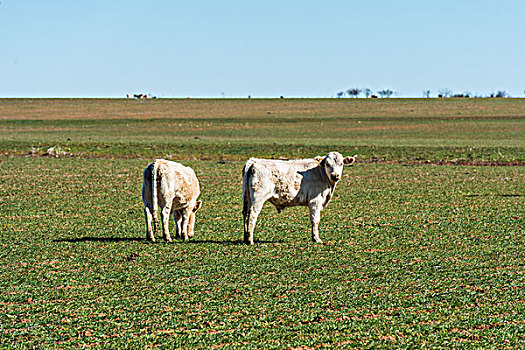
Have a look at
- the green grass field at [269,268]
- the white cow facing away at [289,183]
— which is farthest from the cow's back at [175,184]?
the white cow facing away at [289,183]

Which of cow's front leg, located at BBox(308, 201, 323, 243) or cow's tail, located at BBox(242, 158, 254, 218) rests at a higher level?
cow's tail, located at BBox(242, 158, 254, 218)

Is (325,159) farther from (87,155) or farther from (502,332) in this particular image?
(87,155)

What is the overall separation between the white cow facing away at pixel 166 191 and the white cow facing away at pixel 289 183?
1567mm

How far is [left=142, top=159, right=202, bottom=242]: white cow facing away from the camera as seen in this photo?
16266mm

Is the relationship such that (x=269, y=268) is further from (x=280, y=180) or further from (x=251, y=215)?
(x=280, y=180)

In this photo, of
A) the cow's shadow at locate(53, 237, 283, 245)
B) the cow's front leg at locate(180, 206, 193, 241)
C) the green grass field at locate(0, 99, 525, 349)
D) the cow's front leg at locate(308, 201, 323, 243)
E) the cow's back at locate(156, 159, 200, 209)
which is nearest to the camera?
the green grass field at locate(0, 99, 525, 349)

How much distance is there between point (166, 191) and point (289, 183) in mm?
3132

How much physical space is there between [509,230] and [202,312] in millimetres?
11443

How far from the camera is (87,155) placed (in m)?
56.7

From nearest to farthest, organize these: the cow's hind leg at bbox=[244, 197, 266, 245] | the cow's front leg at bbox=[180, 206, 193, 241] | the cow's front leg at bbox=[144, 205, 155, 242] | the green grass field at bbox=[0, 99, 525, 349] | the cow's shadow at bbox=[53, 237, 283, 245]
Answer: the green grass field at bbox=[0, 99, 525, 349] < the cow's hind leg at bbox=[244, 197, 266, 245] < the cow's front leg at bbox=[144, 205, 155, 242] < the cow's shadow at bbox=[53, 237, 283, 245] < the cow's front leg at bbox=[180, 206, 193, 241]

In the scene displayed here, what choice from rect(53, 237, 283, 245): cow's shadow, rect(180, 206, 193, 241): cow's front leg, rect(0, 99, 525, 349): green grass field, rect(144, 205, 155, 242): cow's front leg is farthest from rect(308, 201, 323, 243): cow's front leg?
rect(144, 205, 155, 242): cow's front leg

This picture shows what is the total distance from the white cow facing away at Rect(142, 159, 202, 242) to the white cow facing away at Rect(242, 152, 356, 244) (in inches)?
61.7

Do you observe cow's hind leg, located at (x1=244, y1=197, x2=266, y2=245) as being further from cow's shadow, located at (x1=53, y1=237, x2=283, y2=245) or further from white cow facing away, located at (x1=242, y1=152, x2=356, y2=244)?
cow's shadow, located at (x1=53, y1=237, x2=283, y2=245)

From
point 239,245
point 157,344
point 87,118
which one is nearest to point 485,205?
point 239,245
